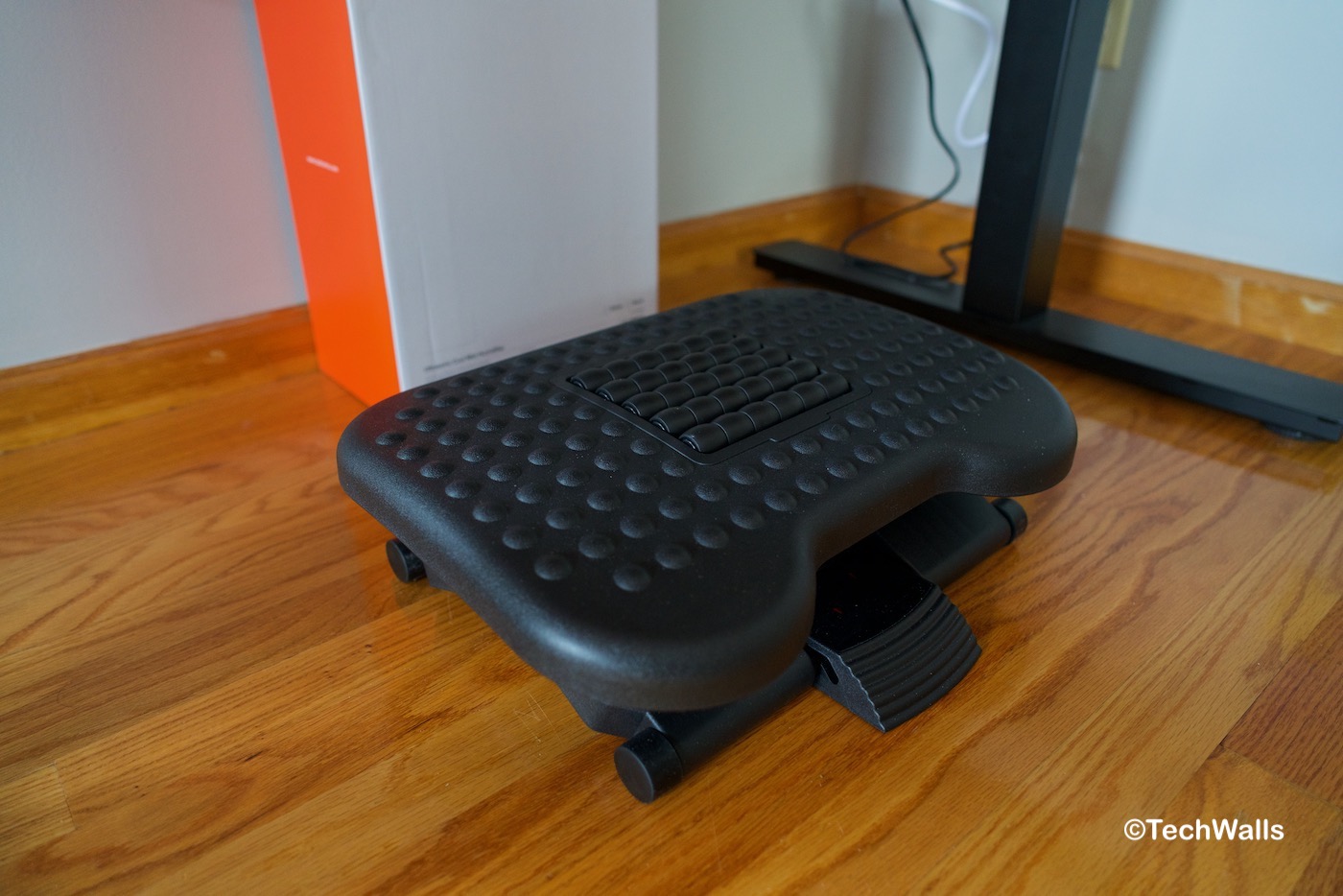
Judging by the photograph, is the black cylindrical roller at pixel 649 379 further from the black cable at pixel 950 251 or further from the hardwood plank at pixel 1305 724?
the black cable at pixel 950 251

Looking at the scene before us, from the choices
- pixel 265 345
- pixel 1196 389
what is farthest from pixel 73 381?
pixel 1196 389

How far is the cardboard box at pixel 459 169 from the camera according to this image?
608mm

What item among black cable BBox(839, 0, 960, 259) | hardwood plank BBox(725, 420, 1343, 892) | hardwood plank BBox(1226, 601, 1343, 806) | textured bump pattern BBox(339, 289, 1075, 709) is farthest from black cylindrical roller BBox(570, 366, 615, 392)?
black cable BBox(839, 0, 960, 259)

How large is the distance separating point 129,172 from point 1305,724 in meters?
0.87

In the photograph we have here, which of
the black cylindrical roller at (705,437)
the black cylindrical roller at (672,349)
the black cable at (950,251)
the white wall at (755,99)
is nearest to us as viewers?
the black cylindrical roller at (705,437)

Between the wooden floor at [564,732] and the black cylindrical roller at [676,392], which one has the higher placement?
the black cylindrical roller at [676,392]

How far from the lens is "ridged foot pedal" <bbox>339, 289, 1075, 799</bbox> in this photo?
14.2 inches

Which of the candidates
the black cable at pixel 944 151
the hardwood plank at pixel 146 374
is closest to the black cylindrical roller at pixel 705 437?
the hardwood plank at pixel 146 374

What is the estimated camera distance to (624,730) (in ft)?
1.40

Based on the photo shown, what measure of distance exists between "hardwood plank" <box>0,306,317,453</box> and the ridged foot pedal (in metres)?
0.35

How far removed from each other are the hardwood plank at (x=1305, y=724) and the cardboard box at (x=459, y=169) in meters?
0.56

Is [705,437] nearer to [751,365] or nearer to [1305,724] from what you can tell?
[751,365]

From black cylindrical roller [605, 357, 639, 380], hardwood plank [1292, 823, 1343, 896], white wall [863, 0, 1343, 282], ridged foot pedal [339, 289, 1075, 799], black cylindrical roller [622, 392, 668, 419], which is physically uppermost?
white wall [863, 0, 1343, 282]

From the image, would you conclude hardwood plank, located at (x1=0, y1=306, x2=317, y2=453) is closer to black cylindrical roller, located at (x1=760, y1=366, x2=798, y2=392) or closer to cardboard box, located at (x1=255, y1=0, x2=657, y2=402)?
cardboard box, located at (x1=255, y1=0, x2=657, y2=402)
